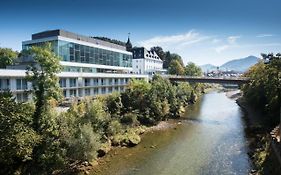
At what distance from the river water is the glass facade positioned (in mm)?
24415

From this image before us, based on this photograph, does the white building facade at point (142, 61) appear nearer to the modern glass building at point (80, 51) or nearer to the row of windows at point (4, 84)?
the modern glass building at point (80, 51)

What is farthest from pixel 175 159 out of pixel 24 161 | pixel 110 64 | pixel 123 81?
pixel 110 64

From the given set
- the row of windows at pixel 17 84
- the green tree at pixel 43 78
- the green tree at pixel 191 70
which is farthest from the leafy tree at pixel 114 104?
the green tree at pixel 191 70

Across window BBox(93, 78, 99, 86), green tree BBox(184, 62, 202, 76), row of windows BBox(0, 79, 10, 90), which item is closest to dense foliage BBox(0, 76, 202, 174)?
row of windows BBox(0, 79, 10, 90)

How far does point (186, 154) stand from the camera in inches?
1399

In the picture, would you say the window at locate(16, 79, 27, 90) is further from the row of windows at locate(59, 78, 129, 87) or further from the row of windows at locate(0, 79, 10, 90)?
the row of windows at locate(59, 78, 129, 87)

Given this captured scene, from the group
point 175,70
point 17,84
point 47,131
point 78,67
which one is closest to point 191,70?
point 175,70

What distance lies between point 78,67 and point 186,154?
33.2 metres

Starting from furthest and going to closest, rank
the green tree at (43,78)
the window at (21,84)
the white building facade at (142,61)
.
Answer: the white building facade at (142,61), the window at (21,84), the green tree at (43,78)

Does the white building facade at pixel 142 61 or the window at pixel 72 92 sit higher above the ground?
the white building facade at pixel 142 61

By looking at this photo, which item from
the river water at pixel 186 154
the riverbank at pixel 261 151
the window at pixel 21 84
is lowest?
the river water at pixel 186 154

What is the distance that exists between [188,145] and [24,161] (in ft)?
75.5

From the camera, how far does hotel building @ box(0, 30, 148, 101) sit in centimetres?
3804

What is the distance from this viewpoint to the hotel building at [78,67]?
38.0 m
